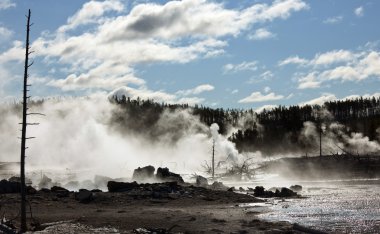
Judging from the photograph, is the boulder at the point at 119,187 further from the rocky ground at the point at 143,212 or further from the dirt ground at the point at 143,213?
the dirt ground at the point at 143,213

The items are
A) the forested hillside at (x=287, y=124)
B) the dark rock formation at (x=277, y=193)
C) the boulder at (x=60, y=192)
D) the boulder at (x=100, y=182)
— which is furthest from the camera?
the forested hillside at (x=287, y=124)

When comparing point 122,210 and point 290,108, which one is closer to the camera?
point 122,210

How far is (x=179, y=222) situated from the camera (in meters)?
28.7

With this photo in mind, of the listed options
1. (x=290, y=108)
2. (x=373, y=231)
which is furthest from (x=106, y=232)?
(x=290, y=108)

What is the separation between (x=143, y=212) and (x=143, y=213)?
0.53 meters

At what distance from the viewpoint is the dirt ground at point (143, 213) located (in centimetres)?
2642

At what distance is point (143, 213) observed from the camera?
1313 inches

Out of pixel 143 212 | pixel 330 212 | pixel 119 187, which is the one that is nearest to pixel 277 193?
pixel 119 187

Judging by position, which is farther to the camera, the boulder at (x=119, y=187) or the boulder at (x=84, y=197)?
the boulder at (x=119, y=187)

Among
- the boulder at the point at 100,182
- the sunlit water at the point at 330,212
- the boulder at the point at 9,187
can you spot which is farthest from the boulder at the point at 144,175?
the sunlit water at the point at 330,212

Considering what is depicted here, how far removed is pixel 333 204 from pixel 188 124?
134 m

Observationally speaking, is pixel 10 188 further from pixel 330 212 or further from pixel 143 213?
pixel 330 212

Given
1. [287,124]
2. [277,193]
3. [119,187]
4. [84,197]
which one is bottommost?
[277,193]

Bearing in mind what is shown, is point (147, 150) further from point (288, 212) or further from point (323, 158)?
point (288, 212)
